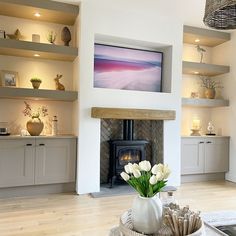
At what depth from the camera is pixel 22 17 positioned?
423cm

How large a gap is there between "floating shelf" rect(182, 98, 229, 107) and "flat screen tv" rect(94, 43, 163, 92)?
0.60 meters

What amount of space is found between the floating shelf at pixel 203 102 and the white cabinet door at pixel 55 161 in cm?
232

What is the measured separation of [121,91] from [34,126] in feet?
5.07

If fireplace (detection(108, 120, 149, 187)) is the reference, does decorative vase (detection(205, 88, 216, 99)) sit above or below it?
above

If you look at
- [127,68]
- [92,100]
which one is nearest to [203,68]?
[127,68]

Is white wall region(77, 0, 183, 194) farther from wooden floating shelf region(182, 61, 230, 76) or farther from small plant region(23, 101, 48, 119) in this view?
small plant region(23, 101, 48, 119)

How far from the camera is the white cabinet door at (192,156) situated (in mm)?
4863

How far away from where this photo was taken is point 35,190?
156 inches

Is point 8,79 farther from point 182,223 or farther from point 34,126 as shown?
point 182,223

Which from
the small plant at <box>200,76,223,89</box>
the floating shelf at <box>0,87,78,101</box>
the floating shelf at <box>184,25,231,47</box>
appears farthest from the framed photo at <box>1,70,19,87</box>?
the small plant at <box>200,76,223,89</box>

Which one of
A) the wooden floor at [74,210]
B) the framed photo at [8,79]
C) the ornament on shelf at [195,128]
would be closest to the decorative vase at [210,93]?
the ornament on shelf at [195,128]

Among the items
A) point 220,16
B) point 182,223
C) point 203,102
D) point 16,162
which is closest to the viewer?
point 182,223

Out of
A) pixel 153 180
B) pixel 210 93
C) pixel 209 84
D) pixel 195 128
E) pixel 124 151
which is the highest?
pixel 209 84

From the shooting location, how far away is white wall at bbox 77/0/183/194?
13.5 feet
